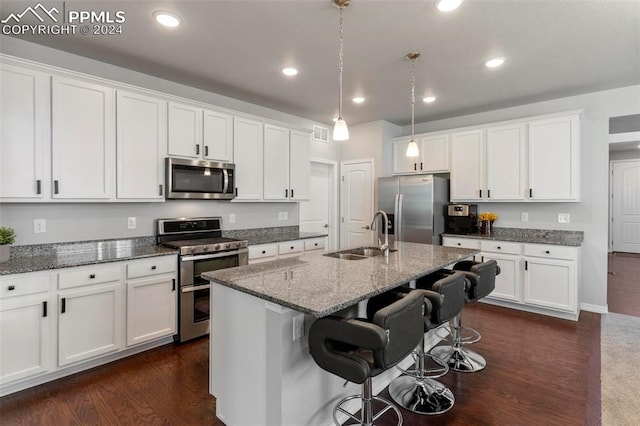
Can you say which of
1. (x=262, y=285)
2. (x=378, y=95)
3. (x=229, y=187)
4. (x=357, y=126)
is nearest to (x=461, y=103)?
(x=378, y=95)

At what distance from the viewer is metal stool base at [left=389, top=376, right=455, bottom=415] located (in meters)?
2.20

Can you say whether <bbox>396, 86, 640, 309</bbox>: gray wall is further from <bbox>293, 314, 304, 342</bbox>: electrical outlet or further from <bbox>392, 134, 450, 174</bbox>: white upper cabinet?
<bbox>293, 314, 304, 342</bbox>: electrical outlet

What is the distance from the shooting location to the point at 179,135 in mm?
3461

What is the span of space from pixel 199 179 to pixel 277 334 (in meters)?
2.45

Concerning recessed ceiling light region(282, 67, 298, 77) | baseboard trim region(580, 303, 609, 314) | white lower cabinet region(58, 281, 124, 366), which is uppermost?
recessed ceiling light region(282, 67, 298, 77)

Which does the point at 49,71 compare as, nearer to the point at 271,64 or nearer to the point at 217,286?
the point at 271,64

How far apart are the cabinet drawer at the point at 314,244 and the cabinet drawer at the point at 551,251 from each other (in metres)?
2.65

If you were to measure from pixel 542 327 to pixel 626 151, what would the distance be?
298 inches

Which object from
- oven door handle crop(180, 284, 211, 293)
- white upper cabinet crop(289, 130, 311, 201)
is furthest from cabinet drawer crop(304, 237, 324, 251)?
oven door handle crop(180, 284, 211, 293)

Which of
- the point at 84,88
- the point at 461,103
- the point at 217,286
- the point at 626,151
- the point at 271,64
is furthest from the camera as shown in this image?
the point at 626,151

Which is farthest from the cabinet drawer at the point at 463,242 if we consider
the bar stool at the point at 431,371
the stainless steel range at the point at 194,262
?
the stainless steel range at the point at 194,262

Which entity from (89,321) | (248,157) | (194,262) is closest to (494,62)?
(248,157)

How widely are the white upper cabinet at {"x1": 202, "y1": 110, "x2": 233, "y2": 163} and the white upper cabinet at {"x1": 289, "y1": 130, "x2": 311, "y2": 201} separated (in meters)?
1.00

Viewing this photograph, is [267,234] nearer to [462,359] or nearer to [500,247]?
[462,359]
